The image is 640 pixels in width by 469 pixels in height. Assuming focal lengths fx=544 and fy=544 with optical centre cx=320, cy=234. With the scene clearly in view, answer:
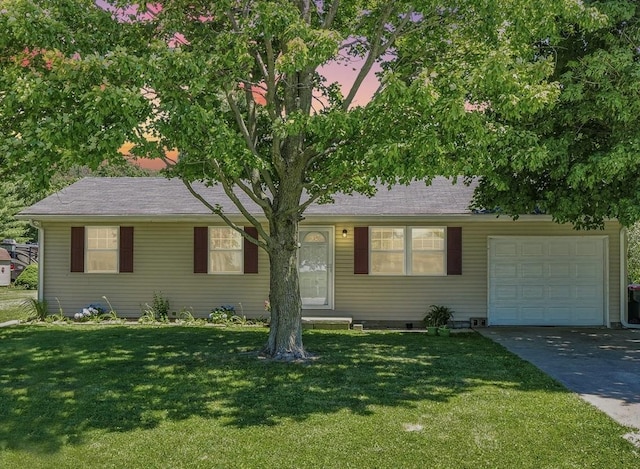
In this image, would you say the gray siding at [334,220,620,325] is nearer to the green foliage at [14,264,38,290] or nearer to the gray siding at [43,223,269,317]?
the gray siding at [43,223,269,317]

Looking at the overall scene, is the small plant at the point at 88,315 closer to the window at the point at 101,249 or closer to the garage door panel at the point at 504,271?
the window at the point at 101,249

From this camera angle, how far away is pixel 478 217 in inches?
493

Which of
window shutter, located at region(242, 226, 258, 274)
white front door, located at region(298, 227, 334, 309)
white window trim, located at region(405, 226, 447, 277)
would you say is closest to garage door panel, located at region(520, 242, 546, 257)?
white window trim, located at region(405, 226, 447, 277)

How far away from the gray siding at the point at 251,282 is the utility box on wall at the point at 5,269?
13508mm

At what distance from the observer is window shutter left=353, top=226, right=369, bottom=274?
13109 millimetres

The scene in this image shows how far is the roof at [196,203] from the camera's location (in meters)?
13.0

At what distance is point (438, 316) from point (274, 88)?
6.88 meters

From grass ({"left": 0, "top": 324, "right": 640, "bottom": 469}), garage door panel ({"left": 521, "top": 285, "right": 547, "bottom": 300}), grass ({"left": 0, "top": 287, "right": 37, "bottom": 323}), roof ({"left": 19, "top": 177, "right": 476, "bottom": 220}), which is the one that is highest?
roof ({"left": 19, "top": 177, "right": 476, "bottom": 220})

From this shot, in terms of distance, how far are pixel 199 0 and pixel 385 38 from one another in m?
3.25

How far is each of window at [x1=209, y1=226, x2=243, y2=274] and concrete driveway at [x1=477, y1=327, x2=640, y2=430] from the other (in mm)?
6092

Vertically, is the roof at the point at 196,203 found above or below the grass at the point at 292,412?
above

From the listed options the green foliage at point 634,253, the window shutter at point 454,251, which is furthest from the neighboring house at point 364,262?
the green foliage at point 634,253

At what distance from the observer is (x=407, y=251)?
43.4 feet

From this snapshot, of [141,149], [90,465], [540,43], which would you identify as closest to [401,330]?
[540,43]
